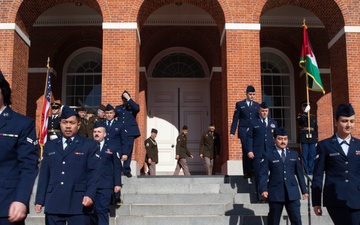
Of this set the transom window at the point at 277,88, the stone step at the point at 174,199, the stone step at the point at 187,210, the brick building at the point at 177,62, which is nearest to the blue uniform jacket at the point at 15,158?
the stone step at the point at 187,210

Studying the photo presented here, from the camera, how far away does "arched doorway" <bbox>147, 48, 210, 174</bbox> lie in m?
18.0

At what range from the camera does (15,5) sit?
45.9 feet

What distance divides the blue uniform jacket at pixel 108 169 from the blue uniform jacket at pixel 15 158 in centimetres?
367

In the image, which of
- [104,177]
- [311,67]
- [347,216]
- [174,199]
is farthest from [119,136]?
[311,67]

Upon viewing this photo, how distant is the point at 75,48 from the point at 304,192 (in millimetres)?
13703

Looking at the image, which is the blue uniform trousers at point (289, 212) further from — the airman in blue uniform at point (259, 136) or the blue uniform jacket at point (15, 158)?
the blue uniform jacket at point (15, 158)

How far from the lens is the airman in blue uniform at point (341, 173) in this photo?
16.1 feet

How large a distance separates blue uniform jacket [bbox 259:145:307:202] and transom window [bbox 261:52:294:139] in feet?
36.4

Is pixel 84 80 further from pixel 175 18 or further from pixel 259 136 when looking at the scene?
pixel 259 136

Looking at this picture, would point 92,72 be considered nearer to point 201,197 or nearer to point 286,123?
point 286,123

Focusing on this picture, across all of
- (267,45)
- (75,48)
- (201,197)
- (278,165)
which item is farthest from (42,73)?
(278,165)

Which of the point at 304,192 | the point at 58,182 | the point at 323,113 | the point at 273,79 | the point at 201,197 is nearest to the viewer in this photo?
the point at 58,182

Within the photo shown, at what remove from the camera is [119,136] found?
979 centimetres

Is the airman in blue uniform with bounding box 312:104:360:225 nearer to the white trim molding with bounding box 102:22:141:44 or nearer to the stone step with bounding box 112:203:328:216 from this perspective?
the stone step with bounding box 112:203:328:216
